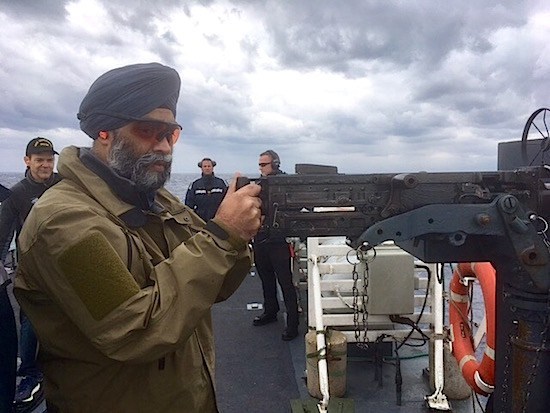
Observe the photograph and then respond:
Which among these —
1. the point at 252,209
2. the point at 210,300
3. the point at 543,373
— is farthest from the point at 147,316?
the point at 543,373

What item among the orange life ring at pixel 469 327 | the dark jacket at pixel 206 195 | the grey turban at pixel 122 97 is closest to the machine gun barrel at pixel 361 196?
the grey turban at pixel 122 97

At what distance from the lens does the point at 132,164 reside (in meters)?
2.05

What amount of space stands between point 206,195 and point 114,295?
872 centimetres

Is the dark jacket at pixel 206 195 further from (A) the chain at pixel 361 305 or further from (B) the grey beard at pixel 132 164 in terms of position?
(B) the grey beard at pixel 132 164

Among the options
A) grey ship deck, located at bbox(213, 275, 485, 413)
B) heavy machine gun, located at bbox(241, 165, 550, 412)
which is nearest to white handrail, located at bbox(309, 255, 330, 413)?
grey ship deck, located at bbox(213, 275, 485, 413)

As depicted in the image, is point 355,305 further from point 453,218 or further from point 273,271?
point 453,218

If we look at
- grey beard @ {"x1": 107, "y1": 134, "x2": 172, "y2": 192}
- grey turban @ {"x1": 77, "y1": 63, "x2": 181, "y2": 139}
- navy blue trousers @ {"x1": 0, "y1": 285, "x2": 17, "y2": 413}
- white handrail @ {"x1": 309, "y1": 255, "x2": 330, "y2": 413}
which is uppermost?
grey turban @ {"x1": 77, "y1": 63, "x2": 181, "y2": 139}

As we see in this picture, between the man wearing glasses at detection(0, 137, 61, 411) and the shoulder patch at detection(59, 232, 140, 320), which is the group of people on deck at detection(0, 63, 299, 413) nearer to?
the shoulder patch at detection(59, 232, 140, 320)

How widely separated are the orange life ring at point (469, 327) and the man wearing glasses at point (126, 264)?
A: 2.46m

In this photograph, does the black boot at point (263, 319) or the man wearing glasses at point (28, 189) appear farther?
the black boot at point (263, 319)

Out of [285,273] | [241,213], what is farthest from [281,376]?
[241,213]

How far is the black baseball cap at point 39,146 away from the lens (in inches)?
209

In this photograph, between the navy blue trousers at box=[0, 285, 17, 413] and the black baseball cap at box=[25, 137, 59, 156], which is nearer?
the navy blue trousers at box=[0, 285, 17, 413]

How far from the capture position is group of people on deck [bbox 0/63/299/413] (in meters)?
1.62
